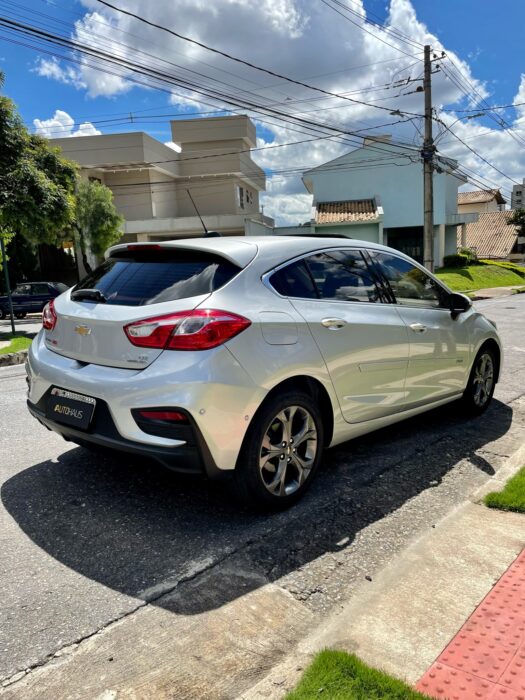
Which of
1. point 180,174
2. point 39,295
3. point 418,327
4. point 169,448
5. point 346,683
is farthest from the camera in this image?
point 180,174

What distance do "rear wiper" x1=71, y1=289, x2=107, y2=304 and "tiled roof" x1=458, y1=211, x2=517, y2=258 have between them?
6129 centimetres

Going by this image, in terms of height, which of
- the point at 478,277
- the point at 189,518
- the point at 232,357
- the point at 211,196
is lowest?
the point at 189,518

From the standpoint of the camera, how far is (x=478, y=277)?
1321 inches

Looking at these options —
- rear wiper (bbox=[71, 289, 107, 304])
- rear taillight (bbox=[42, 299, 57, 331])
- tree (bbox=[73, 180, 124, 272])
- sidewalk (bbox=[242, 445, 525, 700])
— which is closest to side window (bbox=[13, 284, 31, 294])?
tree (bbox=[73, 180, 124, 272])

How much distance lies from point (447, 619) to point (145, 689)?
4.33 ft

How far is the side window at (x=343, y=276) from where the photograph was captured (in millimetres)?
3846

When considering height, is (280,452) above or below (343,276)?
below

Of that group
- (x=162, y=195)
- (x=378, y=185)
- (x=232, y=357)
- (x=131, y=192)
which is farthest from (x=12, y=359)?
(x=378, y=185)

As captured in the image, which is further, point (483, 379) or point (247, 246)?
point (483, 379)

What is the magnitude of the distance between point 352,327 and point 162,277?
4.41ft

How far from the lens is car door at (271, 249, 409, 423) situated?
3631 mm

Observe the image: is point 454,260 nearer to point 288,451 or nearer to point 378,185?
point 378,185

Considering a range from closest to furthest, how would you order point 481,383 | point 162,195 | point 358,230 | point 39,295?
point 481,383, point 39,295, point 358,230, point 162,195

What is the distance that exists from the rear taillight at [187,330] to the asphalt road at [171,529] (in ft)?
3.37
